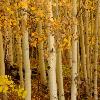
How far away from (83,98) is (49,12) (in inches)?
292

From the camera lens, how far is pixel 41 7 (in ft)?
28.5

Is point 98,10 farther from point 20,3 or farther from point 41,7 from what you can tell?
point 20,3

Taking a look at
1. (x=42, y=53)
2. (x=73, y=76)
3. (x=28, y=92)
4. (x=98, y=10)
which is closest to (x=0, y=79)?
(x=28, y=92)

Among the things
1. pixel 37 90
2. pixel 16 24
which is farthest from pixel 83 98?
pixel 16 24

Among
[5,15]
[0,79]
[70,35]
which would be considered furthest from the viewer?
[70,35]

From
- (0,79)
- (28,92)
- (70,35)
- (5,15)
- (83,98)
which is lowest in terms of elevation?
(83,98)

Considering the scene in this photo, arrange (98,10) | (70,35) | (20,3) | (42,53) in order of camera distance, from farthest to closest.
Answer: (42,53), (98,10), (70,35), (20,3)

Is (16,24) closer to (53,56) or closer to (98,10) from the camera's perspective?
(53,56)

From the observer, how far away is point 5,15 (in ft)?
28.9

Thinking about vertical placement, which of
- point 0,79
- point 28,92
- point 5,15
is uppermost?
point 5,15

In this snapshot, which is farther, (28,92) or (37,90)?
(37,90)

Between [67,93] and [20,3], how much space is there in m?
8.26

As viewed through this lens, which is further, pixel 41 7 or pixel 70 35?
pixel 70 35

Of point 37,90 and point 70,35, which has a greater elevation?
point 70,35
